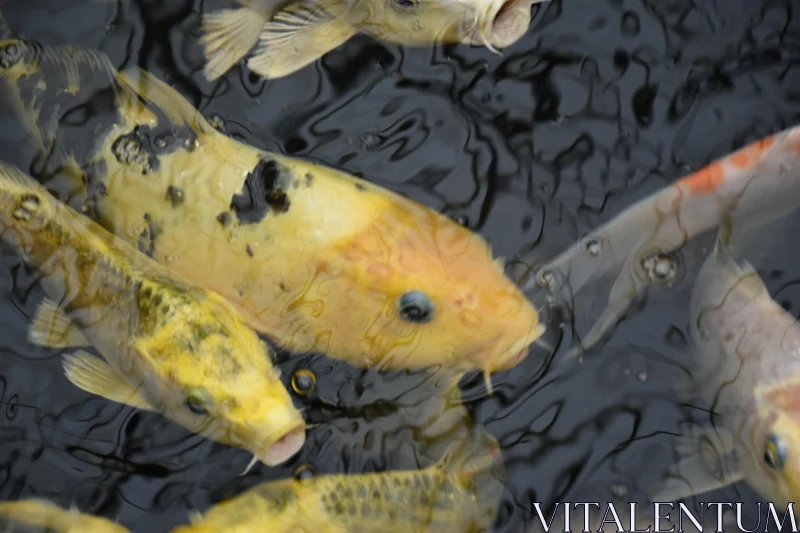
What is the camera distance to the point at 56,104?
13.0 feet

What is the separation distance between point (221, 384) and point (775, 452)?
6.84ft

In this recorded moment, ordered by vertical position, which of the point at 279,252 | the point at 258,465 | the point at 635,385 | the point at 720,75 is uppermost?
the point at 720,75

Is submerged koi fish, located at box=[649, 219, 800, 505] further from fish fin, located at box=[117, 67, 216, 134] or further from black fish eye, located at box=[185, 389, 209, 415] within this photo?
fish fin, located at box=[117, 67, 216, 134]

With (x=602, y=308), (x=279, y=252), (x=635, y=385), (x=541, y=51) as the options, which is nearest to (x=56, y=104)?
(x=279, y=252)

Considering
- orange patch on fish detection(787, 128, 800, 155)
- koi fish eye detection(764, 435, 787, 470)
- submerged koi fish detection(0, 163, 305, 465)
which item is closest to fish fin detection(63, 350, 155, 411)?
submerged koi fish detection(0, 163, 305, 465)

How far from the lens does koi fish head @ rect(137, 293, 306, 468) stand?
10.6 ft

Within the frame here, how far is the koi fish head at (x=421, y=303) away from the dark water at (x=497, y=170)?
17 centimetres

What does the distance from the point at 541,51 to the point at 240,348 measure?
6.77ft

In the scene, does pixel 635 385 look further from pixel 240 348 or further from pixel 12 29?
pixel 12 29

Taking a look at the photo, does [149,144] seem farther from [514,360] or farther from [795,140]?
[795,140]

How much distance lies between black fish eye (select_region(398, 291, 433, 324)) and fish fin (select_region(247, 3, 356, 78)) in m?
1.40

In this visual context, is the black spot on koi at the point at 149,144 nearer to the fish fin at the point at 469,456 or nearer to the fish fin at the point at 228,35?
the fish fin at the point at 228,35

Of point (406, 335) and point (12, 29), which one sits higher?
point (12, 29)

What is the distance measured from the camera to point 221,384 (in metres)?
3.26
